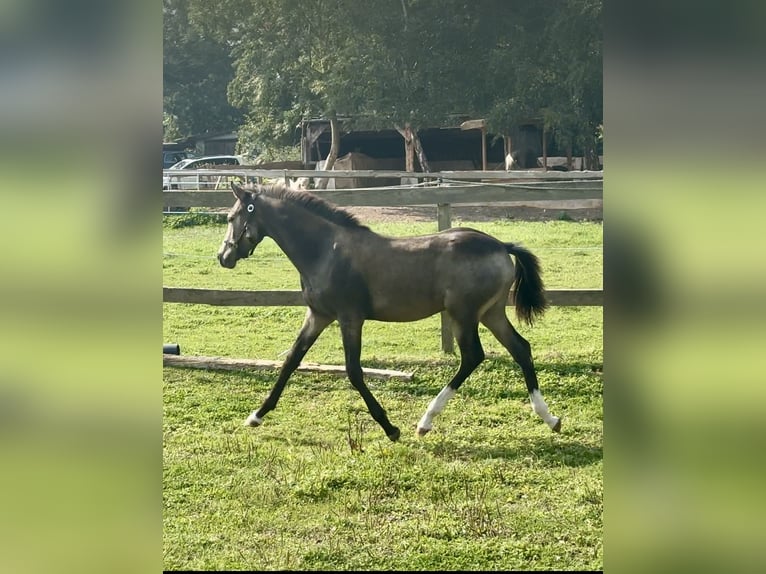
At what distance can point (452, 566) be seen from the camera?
302cm

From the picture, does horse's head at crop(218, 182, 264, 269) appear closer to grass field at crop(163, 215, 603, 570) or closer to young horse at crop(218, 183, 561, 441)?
young horse at crop(218, 183, 561, 441)

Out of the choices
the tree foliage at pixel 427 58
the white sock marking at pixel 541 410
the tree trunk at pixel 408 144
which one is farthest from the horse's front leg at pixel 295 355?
the tree trunk at pixel 408 144

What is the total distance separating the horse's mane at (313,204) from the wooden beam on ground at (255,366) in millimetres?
1484

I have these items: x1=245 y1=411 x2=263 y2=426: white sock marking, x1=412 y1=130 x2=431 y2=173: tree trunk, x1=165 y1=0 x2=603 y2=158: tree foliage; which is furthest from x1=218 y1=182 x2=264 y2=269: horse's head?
x1=412 y1=130 x2=431 y2=173: tree trunk

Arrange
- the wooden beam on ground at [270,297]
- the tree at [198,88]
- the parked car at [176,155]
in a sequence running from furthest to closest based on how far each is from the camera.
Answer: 1. the tree at [198,88]
2. the parked car at [176,155]
3. the wooden beam on ground at [270,297]

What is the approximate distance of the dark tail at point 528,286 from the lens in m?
5.02

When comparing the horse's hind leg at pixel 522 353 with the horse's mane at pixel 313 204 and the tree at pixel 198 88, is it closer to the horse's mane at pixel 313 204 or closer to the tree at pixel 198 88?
the horse's mane at pixel 313 204

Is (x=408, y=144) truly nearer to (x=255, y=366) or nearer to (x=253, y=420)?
(x=255, y=366)

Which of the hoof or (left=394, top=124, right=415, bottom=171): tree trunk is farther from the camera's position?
(left=394, top=124, right=415, bottom=171): tree trunk

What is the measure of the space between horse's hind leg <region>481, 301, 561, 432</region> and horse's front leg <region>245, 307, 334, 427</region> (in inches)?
40.5

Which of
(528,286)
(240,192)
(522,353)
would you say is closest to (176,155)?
(240,192)

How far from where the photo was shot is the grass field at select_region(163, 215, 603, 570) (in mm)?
3193
